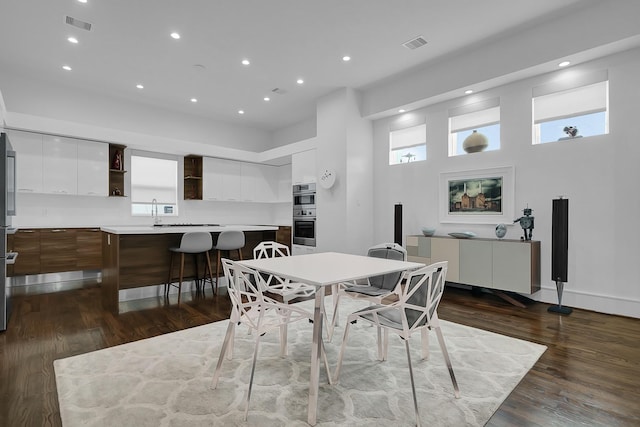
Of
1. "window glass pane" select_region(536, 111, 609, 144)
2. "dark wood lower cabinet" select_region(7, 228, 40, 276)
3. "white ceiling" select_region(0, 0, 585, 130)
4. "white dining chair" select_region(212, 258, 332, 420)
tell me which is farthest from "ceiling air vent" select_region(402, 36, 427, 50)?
"dark wood lower cabinet" select_region(7, 228, 40, 276)

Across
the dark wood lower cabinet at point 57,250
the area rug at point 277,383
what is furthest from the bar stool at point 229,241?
the dark wood lower cabinet at point 57,250

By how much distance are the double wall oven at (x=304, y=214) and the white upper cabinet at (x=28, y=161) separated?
4.27m

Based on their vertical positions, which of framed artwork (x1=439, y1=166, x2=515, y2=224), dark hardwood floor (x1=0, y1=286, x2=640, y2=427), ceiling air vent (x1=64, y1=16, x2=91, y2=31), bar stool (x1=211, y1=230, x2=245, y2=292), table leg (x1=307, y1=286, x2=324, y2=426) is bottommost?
dark hardwood floor (x1=0, y1=286, x2=640, y2=427)

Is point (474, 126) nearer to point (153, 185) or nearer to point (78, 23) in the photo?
point (78, 23)

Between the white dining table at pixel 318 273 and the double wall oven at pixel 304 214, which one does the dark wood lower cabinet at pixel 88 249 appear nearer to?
the double wall oven at pixel 304 214

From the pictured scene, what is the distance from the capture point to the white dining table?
71.3 inches

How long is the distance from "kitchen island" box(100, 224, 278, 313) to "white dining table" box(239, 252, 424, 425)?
2.25 m

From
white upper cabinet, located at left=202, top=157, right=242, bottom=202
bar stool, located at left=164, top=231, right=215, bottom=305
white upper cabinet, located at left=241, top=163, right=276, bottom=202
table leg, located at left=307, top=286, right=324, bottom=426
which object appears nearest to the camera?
table leg, located at left=307, top=286, right=324, bottom=426

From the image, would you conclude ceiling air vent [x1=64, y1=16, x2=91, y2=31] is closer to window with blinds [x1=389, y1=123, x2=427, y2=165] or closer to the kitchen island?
the kitchen island

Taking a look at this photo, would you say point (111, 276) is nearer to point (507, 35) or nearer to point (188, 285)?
point (188, 285)

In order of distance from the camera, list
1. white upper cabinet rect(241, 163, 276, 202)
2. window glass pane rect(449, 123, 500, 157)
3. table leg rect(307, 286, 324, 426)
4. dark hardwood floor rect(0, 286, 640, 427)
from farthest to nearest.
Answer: white upper cabinet rect(241, 163, 276, 202), window glass pane rect(449, 123, 500, 157), dark hardwood floor rect(0, 286, 640, 427), table leg rect(307, 286, 324, 426)

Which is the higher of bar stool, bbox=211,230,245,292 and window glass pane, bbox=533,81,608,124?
window glass pane, bbox=533,81,608,124

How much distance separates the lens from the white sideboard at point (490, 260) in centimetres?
402

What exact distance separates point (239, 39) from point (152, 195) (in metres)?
4.01
